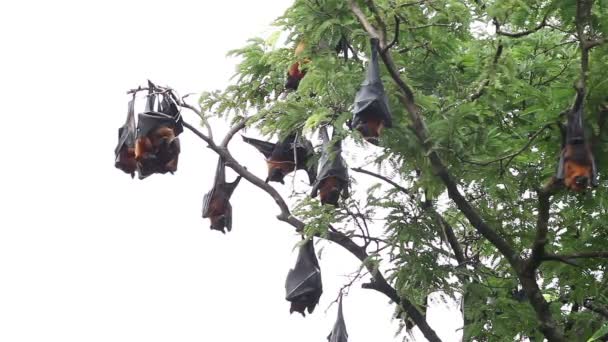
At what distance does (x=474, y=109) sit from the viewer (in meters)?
6.21

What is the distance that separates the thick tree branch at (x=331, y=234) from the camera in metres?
8.16

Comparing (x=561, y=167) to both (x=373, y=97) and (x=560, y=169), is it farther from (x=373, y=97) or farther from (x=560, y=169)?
(x=373, y=97)

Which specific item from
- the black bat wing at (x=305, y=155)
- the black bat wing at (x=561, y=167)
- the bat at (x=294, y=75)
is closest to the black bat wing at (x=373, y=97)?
the black bat wing at (x=561, y=167)

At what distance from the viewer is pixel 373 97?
5863mm

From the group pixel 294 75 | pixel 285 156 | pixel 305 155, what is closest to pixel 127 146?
pixel 285 156

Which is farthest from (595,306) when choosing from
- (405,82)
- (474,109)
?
(405,82)

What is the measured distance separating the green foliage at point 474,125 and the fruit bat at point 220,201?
1220mm

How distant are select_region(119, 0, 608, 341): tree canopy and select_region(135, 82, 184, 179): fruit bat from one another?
0.52m

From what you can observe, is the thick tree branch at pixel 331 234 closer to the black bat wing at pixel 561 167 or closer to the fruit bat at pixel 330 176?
the fruit bat at pixel 330 176

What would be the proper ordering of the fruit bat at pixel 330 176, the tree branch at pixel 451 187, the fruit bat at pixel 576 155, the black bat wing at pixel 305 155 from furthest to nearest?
the black bat wing at pixel 305 155, the fruit bat at pixel 330 176, the tree branch at pixel 451 187, the fruit bat at pixel 576 155

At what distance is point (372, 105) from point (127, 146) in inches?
154

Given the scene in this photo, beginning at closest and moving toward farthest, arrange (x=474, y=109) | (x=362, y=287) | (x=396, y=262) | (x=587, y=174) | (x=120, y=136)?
1. (x=587, y=174)
2. (x=474, y=109)
3. (x=396, y=262)
4. (x=362, y=287)
5. (x=120, y=136)

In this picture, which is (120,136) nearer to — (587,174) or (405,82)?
(405,82)

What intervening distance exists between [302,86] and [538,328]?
3135 millimetres
